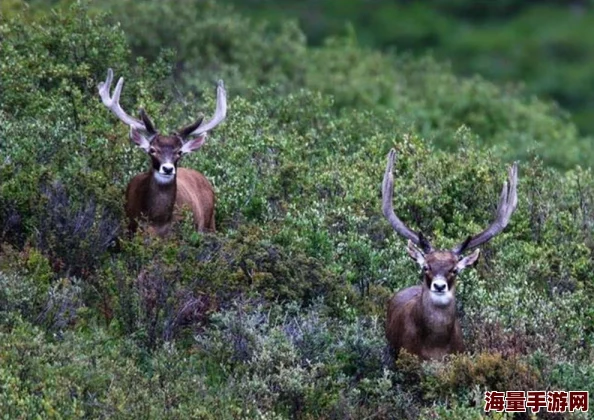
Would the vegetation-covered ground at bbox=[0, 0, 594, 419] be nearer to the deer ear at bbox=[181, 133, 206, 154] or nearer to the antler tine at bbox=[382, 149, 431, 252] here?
the deer ear at bbox=[181, 133, 206, 154]

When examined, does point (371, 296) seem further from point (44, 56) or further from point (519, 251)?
point (44, 56)

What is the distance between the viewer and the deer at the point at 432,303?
566 inches

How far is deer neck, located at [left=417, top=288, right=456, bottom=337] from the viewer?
1448 cm

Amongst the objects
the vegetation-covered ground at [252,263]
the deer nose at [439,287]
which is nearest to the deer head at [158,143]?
the vegetation-covered ground at [252,263]

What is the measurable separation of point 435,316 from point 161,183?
318 cm

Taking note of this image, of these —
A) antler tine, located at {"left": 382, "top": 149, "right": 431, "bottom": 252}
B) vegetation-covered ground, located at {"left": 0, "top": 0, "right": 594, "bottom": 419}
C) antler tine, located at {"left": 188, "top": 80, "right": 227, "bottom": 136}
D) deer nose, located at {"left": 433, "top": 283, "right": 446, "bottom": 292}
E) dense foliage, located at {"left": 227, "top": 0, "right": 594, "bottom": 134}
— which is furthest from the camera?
dense foliage, located at {"left": 227, "top": 0, "right": 594, "bottom": 134}

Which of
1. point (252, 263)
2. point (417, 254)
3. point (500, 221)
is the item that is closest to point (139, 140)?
point (252, 263)

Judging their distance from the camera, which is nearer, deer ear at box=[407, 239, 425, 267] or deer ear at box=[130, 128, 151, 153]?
deer ear at box=[407, 239, 425, 267]

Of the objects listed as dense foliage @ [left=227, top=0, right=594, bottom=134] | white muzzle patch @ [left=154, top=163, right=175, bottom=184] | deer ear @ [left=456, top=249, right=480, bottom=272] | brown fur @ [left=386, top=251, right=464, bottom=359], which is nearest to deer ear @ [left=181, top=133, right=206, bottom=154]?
white muzzle patch @ [left=154, top=163, right=175, bottom=184]

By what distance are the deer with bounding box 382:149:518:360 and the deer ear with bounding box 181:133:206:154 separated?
224 cm

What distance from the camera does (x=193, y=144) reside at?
16.6m

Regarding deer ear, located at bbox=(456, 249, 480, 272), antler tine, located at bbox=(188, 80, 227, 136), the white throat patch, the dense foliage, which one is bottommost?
deer ear, located at bbox=(456, 249, 480, 272)

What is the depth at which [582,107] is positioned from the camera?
1988 inches

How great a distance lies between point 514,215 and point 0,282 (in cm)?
561
